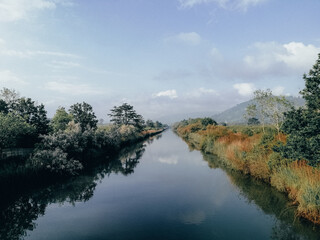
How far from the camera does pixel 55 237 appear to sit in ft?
33.2

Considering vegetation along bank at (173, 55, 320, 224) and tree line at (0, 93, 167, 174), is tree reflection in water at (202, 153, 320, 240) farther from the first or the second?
tree line at (0, 93, 167, 174)

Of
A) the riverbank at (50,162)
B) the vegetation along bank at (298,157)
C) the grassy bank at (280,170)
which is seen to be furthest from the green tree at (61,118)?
the vegetation along bank at (298,157)

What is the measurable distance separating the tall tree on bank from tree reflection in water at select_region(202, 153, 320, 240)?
3199 mm

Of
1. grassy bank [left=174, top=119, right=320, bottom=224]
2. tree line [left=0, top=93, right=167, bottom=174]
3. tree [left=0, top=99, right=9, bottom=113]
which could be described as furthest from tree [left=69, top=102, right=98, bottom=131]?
grassy bank [left=174, top=119, right=320, bottom=224]

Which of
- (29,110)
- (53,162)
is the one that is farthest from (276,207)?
(29,110)

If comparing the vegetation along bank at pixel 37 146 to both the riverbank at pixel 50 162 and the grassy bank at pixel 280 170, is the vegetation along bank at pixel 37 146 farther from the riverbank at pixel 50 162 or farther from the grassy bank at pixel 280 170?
the grassy bank at pixel 280 170

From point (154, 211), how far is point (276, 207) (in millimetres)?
7573

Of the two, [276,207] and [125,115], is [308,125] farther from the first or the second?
[125,115]

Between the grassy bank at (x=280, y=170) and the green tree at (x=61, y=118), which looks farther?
the green tree at (x=61, y=118)

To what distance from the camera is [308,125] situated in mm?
Result: 10875

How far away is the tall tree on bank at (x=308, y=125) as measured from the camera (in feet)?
34.8

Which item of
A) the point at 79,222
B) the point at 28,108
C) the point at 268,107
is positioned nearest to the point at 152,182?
the point at 79,222

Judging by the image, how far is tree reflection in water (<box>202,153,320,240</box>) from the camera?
31.6ft

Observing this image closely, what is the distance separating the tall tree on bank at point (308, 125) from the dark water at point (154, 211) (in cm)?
350
